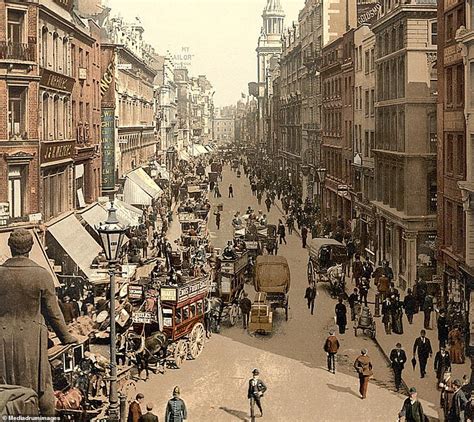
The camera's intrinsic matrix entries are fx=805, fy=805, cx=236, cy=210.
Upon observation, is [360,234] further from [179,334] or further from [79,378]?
[79,378]

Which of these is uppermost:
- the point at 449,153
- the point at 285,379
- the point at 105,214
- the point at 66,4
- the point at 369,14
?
the point at 369,14

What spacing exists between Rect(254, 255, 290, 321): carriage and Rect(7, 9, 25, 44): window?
512 inches

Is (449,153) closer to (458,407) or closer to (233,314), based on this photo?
(233,314)

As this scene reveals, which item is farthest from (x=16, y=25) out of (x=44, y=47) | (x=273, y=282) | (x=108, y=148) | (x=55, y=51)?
(x=108, y=148)

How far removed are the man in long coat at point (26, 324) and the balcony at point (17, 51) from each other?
78.9 ft

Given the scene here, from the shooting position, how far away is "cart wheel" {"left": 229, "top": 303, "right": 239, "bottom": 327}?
30.8 metres

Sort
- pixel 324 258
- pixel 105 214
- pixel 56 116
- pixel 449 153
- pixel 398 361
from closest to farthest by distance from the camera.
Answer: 1. pixel 398 361
2. pixel 449 153
3. pixel 56 116
4. pixel 324 258
5. pixel 105 214

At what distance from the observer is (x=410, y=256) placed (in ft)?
126

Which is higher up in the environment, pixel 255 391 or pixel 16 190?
pixel 16 190

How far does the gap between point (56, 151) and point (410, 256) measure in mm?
17120

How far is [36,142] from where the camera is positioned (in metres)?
31.5

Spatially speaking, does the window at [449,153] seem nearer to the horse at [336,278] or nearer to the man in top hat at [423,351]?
the horse at [336,278]

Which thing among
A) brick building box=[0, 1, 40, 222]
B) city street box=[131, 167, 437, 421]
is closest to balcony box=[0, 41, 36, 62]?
brick building box=[0, 1, 40, 222]

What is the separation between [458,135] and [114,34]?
42.4 metres
